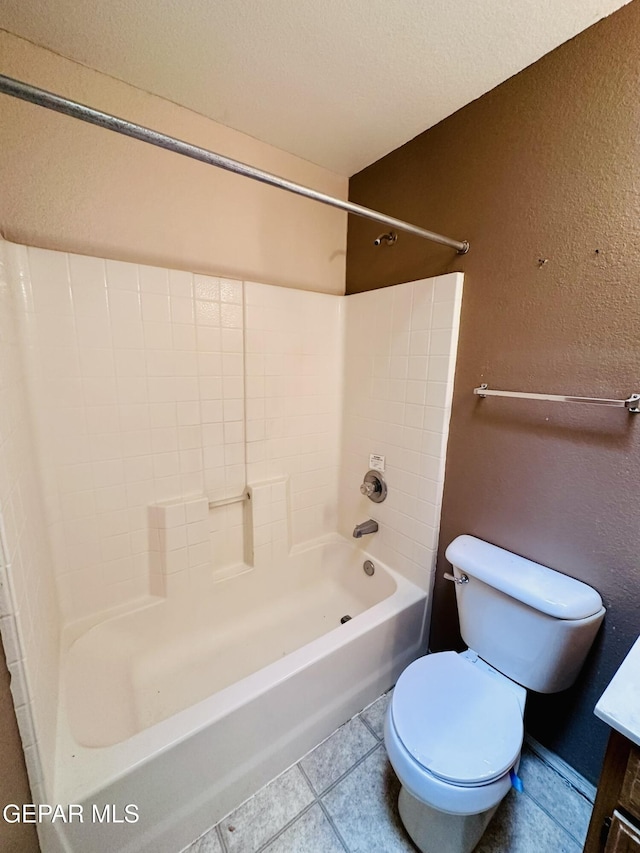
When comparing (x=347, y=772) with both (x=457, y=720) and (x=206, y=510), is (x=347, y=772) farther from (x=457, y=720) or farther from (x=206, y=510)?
(x=206, y=510)

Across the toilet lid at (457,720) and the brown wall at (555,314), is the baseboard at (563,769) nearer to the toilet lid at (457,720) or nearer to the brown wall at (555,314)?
the brown wall at (555,314)

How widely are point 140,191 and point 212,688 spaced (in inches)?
79.7

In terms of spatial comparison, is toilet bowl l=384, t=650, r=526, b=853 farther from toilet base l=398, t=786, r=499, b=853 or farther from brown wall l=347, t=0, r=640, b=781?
brown wall l=347, t=0, r=640, b=781

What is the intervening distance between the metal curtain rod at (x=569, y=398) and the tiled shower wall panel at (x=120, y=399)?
1063mm

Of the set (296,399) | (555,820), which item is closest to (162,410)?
(296,399)

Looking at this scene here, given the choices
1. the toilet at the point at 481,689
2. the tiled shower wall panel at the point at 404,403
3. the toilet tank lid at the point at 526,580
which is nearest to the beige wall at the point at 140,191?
the tiled shower wall panel at the point at 404,403

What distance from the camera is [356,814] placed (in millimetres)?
1132

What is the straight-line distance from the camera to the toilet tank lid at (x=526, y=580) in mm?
1037

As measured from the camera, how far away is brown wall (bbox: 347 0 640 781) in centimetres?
98

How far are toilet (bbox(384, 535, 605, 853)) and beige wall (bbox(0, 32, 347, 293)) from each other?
1.62 metres

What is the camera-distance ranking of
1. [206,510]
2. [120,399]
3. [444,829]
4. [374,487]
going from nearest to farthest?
[444,829]
[120,399]
[206,510]
[374,487]

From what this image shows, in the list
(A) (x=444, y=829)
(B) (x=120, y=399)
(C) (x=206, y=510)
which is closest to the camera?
(A) (x=444, y=829)

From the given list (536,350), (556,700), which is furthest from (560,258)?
(556,700)

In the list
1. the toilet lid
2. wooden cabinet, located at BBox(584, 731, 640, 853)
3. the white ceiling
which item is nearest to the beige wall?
the white ceiling
